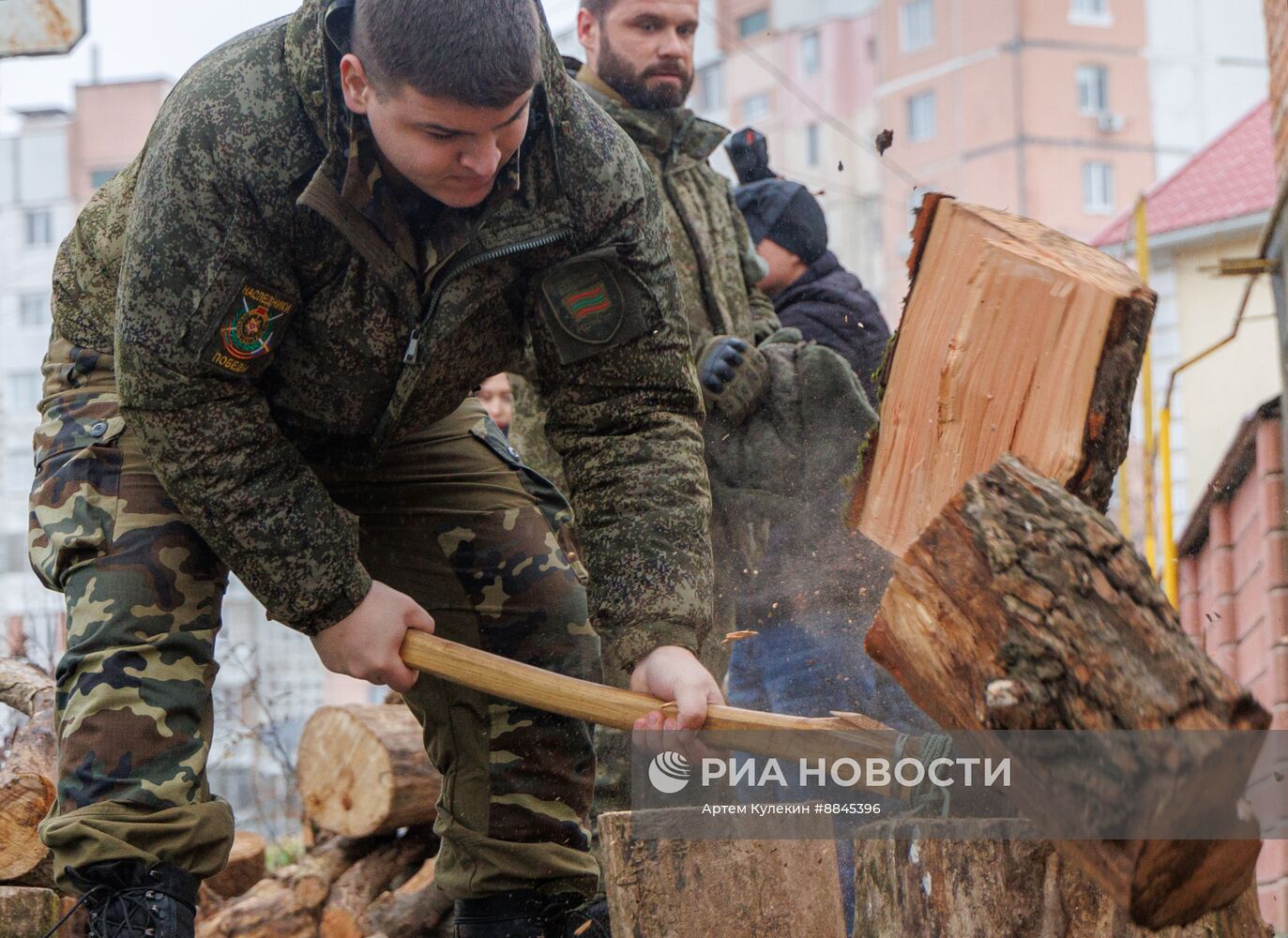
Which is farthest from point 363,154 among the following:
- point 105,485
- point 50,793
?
point 50,793

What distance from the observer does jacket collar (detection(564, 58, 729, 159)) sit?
3836mm

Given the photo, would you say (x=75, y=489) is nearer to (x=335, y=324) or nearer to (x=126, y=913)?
(x=335, y=324)

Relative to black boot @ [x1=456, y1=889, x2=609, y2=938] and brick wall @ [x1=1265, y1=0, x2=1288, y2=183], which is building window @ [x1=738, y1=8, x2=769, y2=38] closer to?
brick wall @ [x1=1265, y1=0, x2=1288, y2=183]

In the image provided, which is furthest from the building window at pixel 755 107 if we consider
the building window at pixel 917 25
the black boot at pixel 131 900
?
the black boot at pixel 131 900

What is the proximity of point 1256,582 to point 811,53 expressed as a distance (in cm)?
3810

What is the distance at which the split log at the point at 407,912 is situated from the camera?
4.00m

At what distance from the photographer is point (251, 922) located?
3936 mm

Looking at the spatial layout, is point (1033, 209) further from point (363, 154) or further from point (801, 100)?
point (363, 154)

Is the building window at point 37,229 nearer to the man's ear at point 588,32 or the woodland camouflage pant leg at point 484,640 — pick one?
the man's ear at point 588,32

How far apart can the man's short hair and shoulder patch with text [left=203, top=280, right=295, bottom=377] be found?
1.26 ft

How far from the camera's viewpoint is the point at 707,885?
247 centimetres

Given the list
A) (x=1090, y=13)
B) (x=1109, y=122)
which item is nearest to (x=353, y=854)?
(x=1109, y=122)

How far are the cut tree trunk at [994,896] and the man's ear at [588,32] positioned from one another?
2362mm

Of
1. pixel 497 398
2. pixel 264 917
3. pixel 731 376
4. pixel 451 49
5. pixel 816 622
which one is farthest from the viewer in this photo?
pixel 497 398
